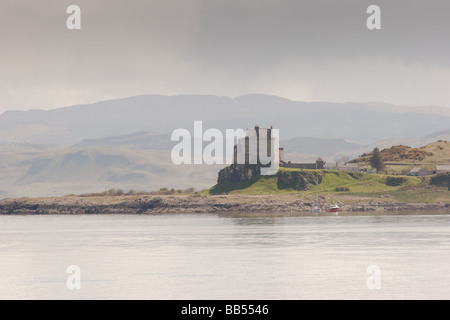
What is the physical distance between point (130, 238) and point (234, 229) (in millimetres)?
24345

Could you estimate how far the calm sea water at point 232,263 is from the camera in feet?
209

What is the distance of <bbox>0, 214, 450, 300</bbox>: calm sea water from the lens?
6378 cm

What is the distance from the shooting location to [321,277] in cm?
7062

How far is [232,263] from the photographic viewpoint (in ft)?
268

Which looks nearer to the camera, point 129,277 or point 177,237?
point 129,277

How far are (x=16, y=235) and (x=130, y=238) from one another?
2426cm
